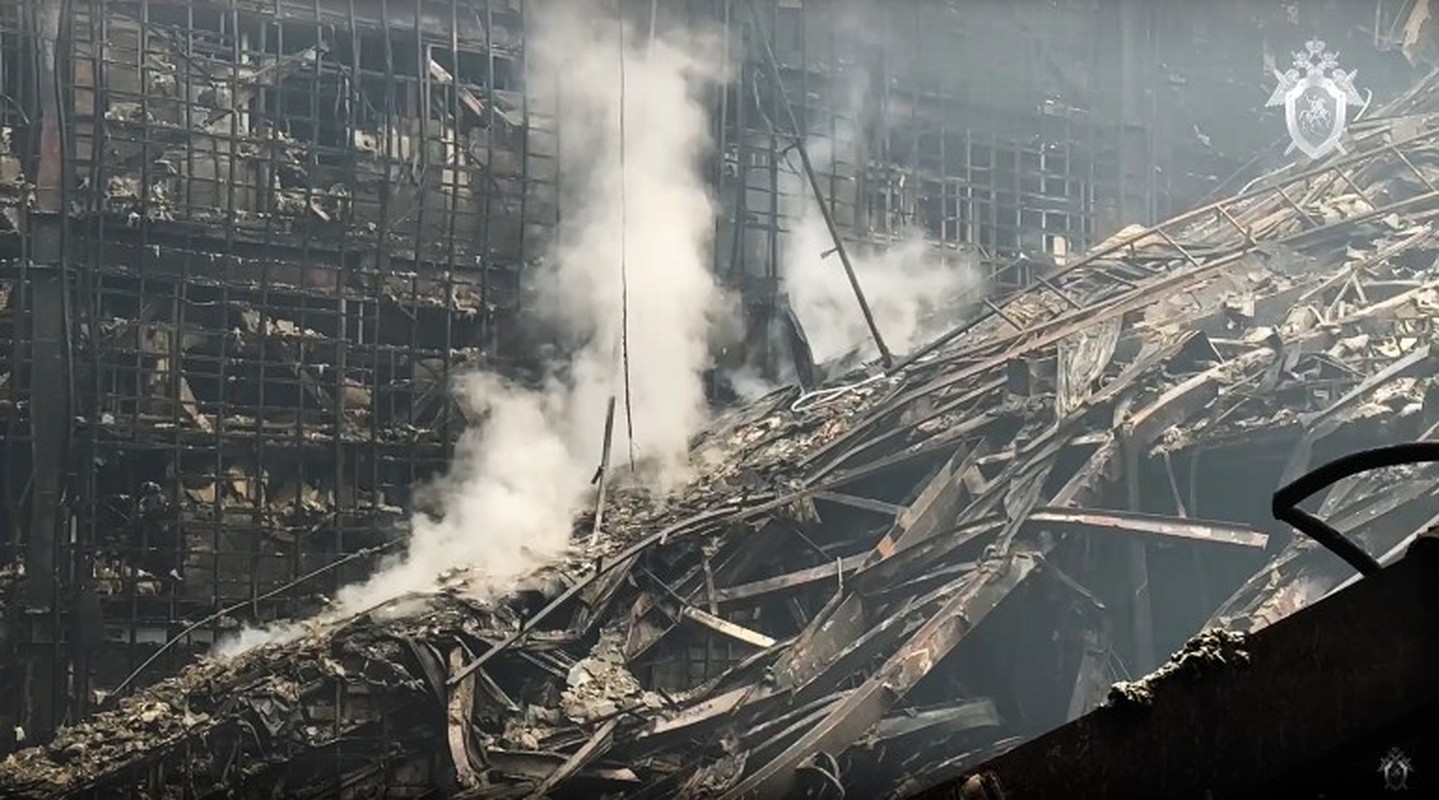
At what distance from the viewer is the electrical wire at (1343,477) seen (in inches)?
50.2

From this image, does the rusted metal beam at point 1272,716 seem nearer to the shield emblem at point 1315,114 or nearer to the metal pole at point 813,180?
the metal pole at point 813,180

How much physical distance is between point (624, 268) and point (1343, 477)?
3309mm

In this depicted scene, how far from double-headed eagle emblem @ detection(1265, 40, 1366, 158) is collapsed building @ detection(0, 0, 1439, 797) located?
16.2 inches

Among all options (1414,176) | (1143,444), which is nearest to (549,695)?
(1143,444)

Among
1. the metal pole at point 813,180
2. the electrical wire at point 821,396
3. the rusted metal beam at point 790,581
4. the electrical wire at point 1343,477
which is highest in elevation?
the metal pole at point 813,180

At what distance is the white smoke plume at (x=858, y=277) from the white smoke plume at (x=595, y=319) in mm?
303

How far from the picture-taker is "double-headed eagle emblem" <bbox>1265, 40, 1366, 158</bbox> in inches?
224

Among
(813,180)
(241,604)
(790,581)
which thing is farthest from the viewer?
(813,180)

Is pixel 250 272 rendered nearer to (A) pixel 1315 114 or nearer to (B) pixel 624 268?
(B) pixel 624 268

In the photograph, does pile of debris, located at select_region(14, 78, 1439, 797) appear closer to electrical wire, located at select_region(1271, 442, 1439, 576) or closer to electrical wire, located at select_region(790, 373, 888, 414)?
electrical wire, located at select_region(790, 373, 888, 414)

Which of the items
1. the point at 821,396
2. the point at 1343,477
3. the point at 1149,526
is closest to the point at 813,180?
the point at 821,396

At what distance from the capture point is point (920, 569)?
4668mm

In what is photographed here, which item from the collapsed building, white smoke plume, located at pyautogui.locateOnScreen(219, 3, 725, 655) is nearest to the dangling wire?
white smoke plume, located at pyautogui.locateOnScreen(219, 3, 725, 655)

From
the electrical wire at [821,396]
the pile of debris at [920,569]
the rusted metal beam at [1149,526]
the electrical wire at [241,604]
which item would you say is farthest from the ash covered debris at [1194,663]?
the rusted metal beam at [1149,526]
